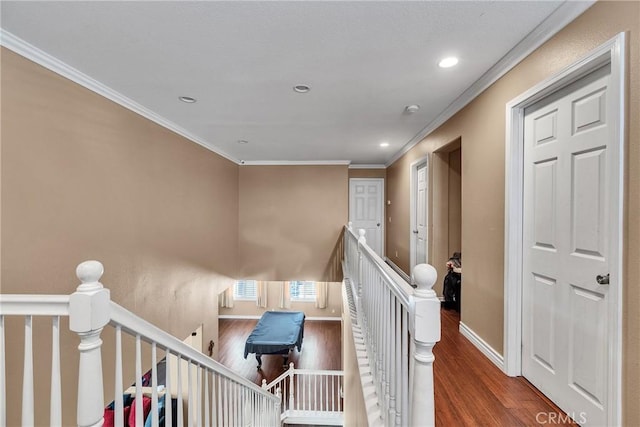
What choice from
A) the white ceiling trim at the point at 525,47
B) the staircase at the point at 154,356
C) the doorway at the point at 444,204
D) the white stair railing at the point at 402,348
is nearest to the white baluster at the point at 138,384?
the staircase at the point at 154,356

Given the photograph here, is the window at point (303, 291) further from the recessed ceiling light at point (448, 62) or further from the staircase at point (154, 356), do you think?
the recessed ceiling light at point (448, 62)

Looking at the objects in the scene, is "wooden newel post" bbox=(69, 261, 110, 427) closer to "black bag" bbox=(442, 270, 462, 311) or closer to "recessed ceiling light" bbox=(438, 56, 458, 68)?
"recessed ceiling light" bbox=(438, 56, 458, 68)

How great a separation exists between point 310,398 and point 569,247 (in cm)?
504

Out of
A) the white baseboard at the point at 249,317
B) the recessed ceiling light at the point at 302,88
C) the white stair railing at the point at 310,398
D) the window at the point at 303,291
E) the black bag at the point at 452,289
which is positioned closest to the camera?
the recessed ceiling light at the point at 302,88

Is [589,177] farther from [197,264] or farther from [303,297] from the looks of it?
[303,297]

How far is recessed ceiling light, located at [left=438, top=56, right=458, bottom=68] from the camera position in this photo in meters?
1.90

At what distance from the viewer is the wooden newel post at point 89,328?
86cm

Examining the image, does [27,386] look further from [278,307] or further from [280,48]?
[278,307]

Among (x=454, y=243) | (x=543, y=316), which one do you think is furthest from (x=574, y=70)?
(x=454, y=243)

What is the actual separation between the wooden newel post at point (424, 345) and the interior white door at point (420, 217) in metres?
3.15

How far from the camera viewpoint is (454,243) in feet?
11.7

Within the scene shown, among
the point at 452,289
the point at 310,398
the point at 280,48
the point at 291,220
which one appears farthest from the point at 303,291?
the point at 280,48

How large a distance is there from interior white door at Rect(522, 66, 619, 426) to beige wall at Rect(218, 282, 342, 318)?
6.53 m

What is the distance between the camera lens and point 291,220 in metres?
6.05
